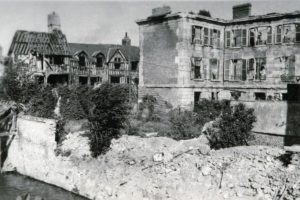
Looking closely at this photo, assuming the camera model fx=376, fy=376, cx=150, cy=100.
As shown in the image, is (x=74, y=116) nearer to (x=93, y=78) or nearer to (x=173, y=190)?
(x=173, y=190)

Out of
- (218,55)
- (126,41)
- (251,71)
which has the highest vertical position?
(126,41)

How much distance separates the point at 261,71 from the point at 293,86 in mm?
13592

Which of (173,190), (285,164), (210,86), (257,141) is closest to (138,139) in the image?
(173,190)

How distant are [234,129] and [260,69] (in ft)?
50.9

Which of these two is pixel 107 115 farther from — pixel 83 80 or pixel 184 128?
pixel 83 80

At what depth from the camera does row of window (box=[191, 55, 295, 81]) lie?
109 ft

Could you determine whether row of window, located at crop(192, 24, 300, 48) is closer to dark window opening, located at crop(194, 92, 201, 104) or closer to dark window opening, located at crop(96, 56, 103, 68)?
dark window opening, located at crop(194, 92, 201, 104)

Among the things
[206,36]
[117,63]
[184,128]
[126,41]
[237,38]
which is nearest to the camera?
[184,128]

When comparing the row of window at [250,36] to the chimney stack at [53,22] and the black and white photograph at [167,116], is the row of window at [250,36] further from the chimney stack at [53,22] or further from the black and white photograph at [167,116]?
the chimney stack at [53,22]

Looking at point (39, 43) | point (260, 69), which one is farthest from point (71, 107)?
point (260, 69)

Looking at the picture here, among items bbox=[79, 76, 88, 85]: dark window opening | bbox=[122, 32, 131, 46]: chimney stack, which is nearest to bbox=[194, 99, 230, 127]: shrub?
bbox=[79, 76, 88, 85]: dark window opening

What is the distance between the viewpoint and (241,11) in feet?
118

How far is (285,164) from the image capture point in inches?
679

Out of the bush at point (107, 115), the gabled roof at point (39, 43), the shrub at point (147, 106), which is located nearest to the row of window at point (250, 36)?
the shrub at point (147, 106)
